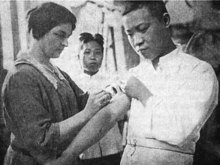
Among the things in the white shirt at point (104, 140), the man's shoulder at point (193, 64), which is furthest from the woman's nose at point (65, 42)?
the man's shoulder at point (193, 64)

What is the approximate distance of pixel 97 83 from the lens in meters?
1.61

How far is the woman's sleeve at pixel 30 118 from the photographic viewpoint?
1422 millimetres

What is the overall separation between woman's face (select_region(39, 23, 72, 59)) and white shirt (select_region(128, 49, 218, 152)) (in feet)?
1.78

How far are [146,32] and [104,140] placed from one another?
26.2 inches

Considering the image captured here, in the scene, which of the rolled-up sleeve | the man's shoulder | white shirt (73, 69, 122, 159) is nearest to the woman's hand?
white shirt (73, 69, 122, 159)

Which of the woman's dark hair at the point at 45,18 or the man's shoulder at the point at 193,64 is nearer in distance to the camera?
the man's shoulder at the point at 193,64

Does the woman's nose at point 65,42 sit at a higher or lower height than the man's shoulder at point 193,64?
higher

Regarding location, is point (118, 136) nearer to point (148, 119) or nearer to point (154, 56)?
point (148, 119)

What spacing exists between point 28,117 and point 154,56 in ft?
2.43

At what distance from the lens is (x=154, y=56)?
4.75 ft

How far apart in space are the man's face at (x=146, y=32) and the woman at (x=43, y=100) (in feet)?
1.07

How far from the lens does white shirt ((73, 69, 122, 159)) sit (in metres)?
1.59

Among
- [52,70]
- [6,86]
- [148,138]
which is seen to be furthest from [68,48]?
[148,138]

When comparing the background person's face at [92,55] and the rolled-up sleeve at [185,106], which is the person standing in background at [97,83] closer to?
the background person's face at [92,55]
